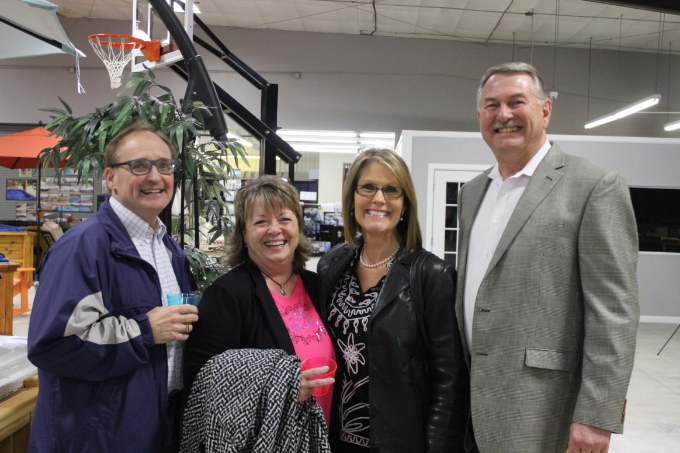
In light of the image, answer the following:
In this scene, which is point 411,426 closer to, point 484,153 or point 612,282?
point 612,282

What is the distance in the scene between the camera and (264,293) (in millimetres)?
1582

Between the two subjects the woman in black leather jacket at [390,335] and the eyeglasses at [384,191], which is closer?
the woman in black leather jacket at [390,335]

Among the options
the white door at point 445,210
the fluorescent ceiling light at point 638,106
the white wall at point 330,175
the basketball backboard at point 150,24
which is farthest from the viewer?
the white wall at point 330,175

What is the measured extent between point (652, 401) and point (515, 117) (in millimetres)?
4590

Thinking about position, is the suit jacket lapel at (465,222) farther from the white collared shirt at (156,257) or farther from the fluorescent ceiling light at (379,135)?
the fluorescent ceiling light at (379,135)

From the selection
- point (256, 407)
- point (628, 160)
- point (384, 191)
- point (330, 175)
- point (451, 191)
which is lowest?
point (256, 407)

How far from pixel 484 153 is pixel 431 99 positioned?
324cm

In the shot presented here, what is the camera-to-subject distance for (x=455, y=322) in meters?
1.56

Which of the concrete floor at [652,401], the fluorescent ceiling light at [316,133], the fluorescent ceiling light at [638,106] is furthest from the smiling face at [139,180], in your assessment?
the fluorescent ceiling light at [316,133]

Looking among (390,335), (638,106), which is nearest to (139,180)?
(390,335)

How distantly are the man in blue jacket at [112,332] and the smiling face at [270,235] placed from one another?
294 millimetres

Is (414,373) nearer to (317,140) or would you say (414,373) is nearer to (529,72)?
(529,72)

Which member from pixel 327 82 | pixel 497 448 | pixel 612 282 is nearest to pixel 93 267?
pixel 497 448

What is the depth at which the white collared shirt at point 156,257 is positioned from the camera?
161 cm
